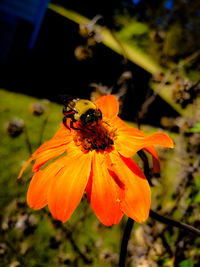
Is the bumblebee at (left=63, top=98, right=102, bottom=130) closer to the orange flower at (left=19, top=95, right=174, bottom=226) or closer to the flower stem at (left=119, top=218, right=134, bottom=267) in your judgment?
the orange flower at (left=19, top=95, right=174, bottom=226)

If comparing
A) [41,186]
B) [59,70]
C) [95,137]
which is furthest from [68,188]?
[59,70]

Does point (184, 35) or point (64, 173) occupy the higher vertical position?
point (184, 35)

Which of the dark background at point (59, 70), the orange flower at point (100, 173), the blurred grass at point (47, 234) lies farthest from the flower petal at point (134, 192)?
the dark background at point (59, 70)

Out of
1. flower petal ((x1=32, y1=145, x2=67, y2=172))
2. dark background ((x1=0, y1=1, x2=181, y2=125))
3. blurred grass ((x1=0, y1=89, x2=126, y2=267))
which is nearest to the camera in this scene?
flower petal ((x1=32, y1=145, x2=67, y2=172))

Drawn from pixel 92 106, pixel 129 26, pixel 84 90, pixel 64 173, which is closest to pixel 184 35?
pixel 129 26

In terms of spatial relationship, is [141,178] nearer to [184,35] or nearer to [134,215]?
[134,215]

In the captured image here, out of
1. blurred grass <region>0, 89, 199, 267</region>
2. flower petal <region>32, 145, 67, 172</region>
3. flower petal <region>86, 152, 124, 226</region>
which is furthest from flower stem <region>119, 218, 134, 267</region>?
blurred grass <region>0, 89, 199, 267</region>
